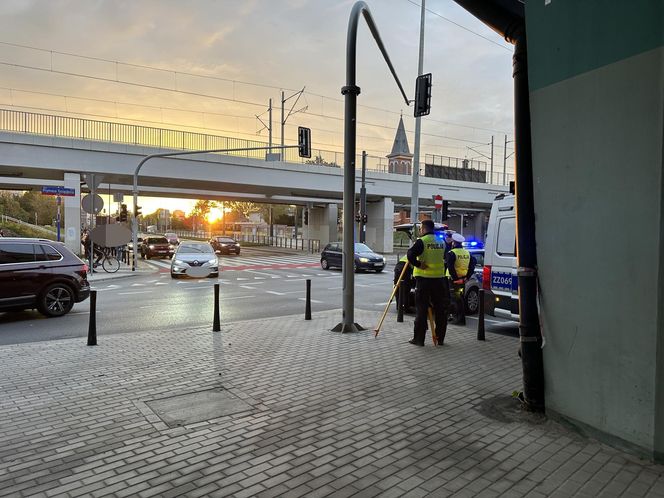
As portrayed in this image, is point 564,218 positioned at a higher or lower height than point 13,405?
higher

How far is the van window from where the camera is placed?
8180mm

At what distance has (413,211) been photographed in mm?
20641

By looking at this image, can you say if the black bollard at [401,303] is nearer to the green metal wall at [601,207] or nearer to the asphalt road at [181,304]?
the asphalt road at [181,304]

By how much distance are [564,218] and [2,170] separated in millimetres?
31137

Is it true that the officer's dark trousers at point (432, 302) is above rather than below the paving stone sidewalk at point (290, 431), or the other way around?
above

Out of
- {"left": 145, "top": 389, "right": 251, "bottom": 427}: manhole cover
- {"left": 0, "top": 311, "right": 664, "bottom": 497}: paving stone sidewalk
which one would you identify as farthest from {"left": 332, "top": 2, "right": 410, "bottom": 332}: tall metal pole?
{"left": 145, "top": 389, "right": 251, "bottom": 427}: manhole cover

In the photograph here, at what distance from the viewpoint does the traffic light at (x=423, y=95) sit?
1273cm

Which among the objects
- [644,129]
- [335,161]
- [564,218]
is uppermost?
[335,161]

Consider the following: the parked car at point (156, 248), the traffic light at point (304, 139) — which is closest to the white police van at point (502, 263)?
the traffic light at point (304, 139)

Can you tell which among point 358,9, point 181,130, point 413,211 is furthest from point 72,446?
point 181,130

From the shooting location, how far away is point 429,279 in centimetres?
698

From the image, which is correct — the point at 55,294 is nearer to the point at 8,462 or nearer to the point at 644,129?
the point at 8,462

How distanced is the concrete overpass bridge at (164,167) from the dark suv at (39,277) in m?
17.6

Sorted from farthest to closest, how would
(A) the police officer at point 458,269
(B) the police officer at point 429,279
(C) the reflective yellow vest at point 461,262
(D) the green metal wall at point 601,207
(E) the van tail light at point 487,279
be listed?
(C) the reflective yellow vest at point 461,262 < (E) the van tail light at point 487,279 < (A) the police officer at point 458,269 < (B) the police officer at point 429,279 < (D) the green metal wall at point 601,207
